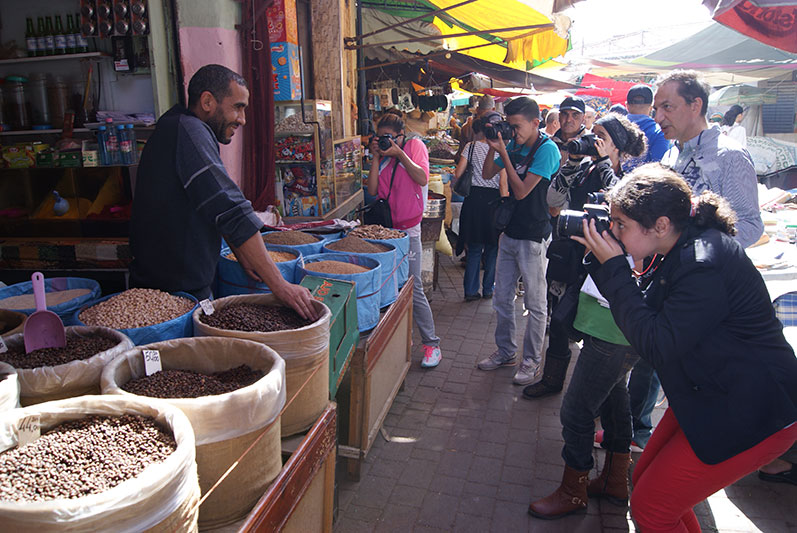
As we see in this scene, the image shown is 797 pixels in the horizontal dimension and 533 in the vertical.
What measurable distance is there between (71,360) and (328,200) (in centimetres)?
342

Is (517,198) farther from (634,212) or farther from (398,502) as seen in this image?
(398,502)

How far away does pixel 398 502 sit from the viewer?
2.69 m

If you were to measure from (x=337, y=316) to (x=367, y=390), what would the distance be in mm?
674

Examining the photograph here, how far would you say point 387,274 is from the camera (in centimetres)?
302

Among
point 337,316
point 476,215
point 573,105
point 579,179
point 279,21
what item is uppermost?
point 279,21

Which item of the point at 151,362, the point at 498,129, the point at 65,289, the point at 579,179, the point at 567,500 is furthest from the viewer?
the point at 498,129

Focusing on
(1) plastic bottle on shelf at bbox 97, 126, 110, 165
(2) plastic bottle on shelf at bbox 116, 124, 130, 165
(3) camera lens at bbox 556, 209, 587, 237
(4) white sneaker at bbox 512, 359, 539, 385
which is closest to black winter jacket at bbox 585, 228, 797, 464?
(3) camera lens at bbox 556, 209, 587, 237

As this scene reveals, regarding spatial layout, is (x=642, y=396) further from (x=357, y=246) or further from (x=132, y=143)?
(x=132, y=143)

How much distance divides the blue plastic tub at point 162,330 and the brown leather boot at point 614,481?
81.0 inches

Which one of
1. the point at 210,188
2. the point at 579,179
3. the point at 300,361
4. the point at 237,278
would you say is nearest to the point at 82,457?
the point at 300,361

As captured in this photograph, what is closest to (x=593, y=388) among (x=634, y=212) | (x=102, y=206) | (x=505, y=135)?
(x=634, y=212)

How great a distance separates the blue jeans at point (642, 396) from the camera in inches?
114

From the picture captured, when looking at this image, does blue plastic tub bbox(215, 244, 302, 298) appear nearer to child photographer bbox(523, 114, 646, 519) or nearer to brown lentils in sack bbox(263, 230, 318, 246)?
brown lentils in sack bbox(263, 230, 318, 246)

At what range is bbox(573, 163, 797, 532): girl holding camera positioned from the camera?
1671mm
